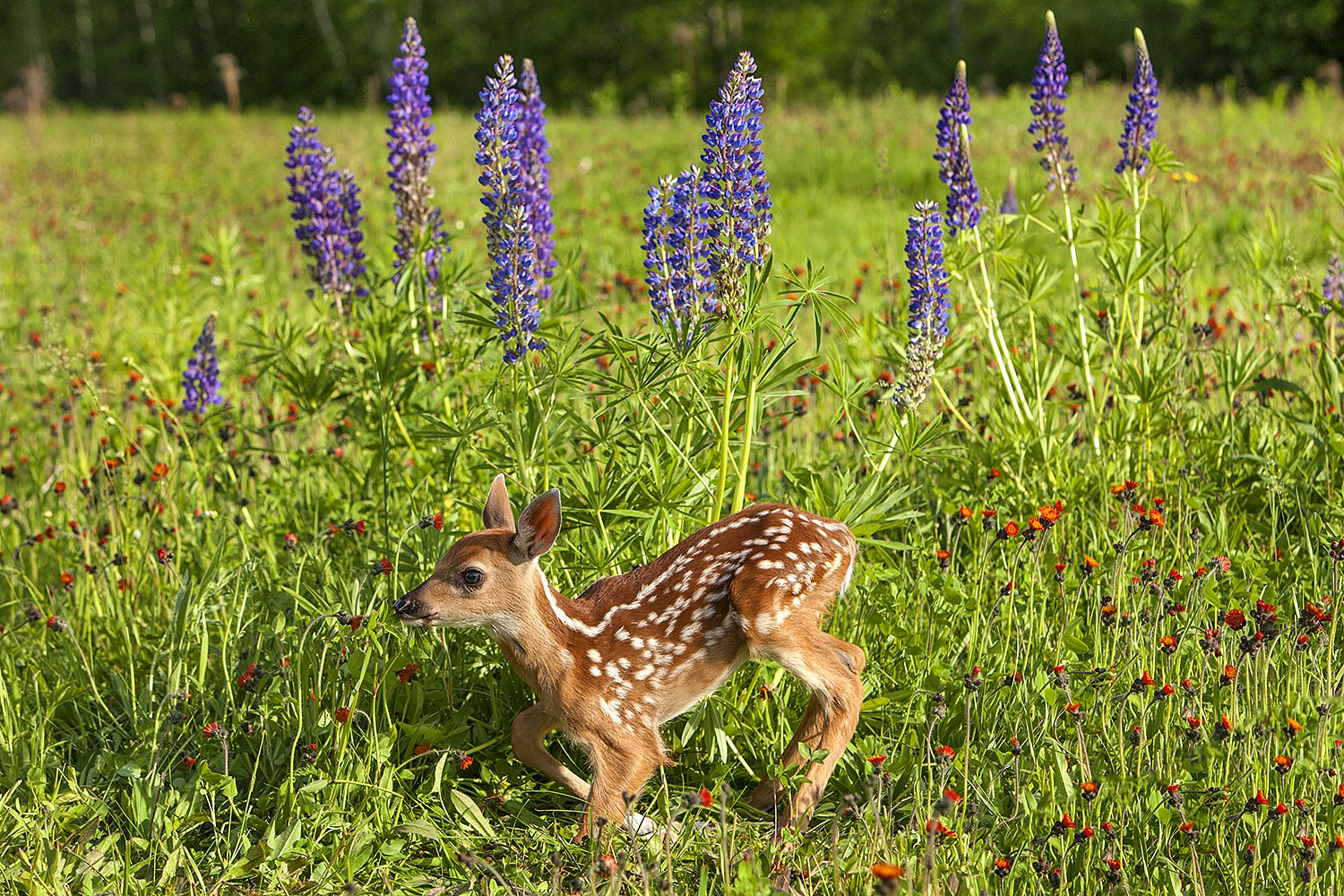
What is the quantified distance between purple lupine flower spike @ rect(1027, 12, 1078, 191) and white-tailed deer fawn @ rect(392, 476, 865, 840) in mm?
2166

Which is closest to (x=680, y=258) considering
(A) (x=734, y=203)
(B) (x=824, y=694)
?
(A) (x=734, y=203)

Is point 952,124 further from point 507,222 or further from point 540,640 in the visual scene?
point 540,640

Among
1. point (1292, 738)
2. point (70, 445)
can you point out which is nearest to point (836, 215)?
point (70, 445)

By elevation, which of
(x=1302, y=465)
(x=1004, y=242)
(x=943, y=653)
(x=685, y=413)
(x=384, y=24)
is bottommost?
(x=943, y=653)

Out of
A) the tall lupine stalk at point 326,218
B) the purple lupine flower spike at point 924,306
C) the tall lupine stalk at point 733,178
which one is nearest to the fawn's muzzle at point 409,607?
the tall lupine stalk at point 733,178

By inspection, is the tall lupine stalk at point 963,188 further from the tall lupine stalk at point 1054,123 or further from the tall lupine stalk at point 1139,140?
the tall lupine stalk at point 1139,140

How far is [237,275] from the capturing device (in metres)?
8.20

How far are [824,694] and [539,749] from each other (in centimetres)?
76

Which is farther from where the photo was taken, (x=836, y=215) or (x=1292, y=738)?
(x=836, y=215)

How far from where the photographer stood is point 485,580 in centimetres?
276

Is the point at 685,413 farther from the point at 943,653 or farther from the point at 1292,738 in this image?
the point at 1292,738

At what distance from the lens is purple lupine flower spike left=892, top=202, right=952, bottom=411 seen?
3.69 meters

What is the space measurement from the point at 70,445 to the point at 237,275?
335 centimetres

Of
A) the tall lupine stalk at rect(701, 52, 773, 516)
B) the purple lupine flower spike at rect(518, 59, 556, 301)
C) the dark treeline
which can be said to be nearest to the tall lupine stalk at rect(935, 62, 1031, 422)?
the tall lupine stalk at rect(701, 52, 773, 516)
